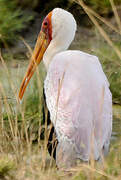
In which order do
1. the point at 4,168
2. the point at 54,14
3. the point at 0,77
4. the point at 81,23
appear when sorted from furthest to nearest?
the point at 81,23, the point at 0,77, the point at 54,14, the point at 4,168

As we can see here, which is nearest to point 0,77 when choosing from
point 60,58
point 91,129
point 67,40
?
point 67,40

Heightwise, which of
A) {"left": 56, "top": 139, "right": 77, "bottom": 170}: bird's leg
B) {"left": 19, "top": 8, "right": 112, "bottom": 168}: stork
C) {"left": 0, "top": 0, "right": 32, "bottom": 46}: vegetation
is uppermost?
{"left": 19, "top": 8, "right": 112, "bottom": 168}: stork

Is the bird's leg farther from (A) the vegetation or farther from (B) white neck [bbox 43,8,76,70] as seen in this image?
(A) the vegetation

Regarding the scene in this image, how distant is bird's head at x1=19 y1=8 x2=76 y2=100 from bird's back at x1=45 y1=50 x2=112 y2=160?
0.54 metres

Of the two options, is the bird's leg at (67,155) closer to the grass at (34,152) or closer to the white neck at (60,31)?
the grass at (34,152)

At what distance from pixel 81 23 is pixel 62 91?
4835 millimetres

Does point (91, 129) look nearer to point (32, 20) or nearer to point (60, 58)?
point (60, 58)

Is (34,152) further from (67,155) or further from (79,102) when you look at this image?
(79,102)

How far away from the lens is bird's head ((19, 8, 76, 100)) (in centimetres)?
425

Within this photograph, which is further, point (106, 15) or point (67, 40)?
point (106, 15)

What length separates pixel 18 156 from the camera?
3572 mm

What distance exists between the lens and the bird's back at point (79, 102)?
345cm

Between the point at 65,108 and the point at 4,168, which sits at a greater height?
the point at 65,108

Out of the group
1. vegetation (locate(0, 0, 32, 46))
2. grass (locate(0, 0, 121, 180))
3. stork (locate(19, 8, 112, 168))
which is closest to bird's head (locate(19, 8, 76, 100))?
grass (locate(0, 0, 121, 180))
